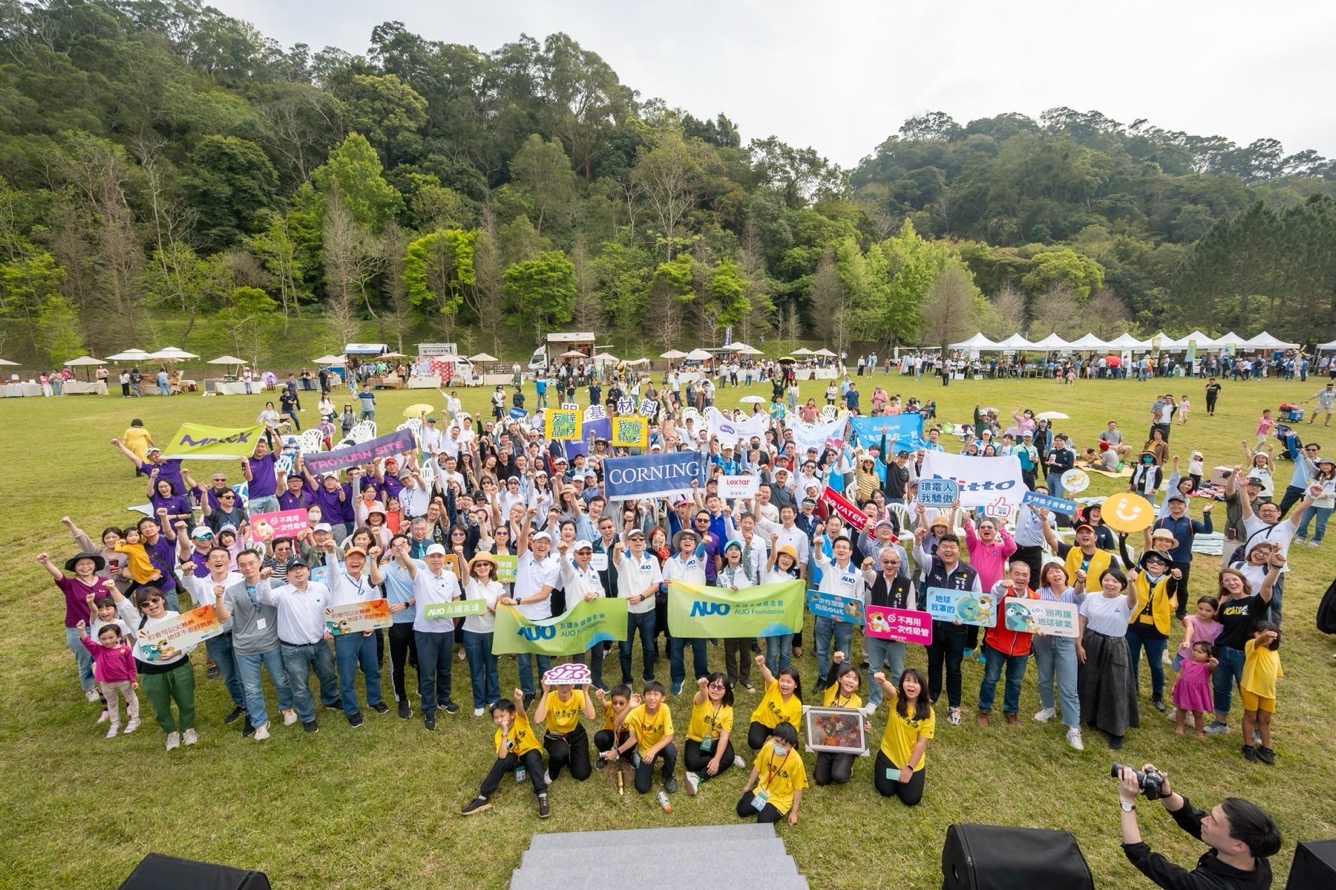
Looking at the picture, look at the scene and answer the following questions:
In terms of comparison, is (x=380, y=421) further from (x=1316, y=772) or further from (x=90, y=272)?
(x=90, y=272)

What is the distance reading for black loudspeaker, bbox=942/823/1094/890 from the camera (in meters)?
3.64

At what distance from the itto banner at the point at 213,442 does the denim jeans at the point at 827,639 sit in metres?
10.5

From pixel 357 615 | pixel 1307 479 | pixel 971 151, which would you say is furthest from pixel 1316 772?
pixel 971 151

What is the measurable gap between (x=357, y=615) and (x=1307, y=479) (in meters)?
16.5

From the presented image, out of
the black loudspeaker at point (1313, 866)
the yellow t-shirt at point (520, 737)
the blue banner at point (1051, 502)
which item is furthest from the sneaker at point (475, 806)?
the blue banner at point (1051, 502)

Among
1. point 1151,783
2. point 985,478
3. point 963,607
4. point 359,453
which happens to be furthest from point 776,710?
point 359,453

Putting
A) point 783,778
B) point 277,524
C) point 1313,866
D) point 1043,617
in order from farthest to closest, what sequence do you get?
point 277,524 < point 1043,617 < point 783,778 < point 1313,866

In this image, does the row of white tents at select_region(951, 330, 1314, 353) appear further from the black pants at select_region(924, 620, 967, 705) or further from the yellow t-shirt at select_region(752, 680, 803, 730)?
the yellow t-shirt at select_region(752, 680, 803, 730)

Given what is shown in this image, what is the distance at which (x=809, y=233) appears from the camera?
69500mm

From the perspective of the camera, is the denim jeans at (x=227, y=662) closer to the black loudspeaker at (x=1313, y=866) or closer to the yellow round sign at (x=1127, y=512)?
the black loudspeaker at (x=1313, y=866)

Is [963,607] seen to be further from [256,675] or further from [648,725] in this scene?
[256,675]

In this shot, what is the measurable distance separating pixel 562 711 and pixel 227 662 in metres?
4.00

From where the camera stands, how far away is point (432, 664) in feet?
22.5

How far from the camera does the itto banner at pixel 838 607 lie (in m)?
6.97
